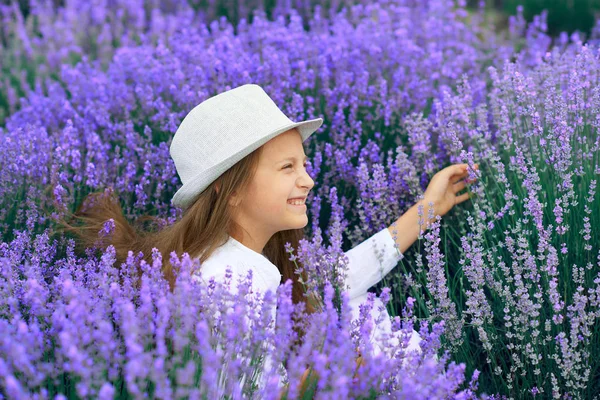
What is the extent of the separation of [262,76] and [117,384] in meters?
2.23

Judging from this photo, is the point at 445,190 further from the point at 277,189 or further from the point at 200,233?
the point at 200,233

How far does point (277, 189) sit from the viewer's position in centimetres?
247

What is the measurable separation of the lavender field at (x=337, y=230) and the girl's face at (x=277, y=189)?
0.18 m

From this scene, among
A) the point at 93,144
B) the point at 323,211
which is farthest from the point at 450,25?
the point at 93,144

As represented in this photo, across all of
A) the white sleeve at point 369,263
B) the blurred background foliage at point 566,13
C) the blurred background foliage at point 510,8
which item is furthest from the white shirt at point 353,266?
the blurred background foliage at point 566,13

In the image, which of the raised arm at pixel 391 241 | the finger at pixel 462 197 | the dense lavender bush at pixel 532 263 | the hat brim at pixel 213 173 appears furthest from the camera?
the finger at pixel 462 197

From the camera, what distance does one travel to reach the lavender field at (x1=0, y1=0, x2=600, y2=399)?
1.74 m

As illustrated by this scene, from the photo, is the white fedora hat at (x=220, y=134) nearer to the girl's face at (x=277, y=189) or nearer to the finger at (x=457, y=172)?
the girl's face at (x=277, y=189)

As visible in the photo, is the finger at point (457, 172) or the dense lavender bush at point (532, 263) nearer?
the dense lavender bush at point (532, 263)

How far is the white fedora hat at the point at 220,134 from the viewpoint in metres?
2.42

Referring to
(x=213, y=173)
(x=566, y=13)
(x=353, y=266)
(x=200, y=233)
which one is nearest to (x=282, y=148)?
(x=213, y=173)

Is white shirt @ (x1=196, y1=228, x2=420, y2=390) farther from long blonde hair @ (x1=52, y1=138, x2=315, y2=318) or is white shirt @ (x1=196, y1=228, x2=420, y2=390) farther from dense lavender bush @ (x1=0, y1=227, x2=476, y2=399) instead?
dense lavender bush @ (x1=0, y1=227, x2=476, y2=399)

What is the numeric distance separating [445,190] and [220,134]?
0.96 metres

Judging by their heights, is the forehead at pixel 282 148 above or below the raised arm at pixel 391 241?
above
